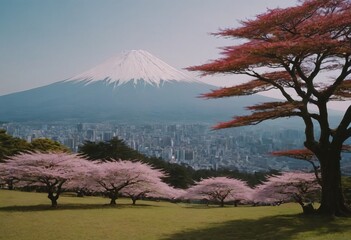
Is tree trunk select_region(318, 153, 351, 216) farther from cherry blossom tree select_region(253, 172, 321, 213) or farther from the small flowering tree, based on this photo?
the small flowering tree

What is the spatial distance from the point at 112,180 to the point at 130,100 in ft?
426

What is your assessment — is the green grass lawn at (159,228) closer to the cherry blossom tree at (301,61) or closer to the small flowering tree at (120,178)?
the cherry blossom tree at (301,61)

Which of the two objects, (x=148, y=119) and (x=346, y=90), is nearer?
(x=346, y=90)

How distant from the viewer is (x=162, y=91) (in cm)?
15338

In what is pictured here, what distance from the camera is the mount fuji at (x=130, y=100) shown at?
137m

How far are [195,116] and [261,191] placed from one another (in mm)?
120398

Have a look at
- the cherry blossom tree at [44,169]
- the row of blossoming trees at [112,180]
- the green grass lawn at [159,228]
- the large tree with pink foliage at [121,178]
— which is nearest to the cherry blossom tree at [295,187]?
the row of blossoming trees at [112,180]

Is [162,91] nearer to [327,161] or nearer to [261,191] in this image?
[261,191]

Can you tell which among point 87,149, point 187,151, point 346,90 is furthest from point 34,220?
point 187,151

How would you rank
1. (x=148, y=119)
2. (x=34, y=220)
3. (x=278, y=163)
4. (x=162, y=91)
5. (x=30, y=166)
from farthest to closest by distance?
(x=162, y=91)
(x=148, y=119)
(x=278, y=163)
(x=30, y=166)
(x=34, y=220)

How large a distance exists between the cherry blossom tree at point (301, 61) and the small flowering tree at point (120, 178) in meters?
7.66

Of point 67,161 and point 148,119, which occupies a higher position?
point 148,119

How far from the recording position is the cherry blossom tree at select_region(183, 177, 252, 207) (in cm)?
2419

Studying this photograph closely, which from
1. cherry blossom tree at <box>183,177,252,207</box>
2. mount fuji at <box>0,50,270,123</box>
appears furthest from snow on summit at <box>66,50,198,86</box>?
cherry blossom tree at <box>183,177,252,207</box>
